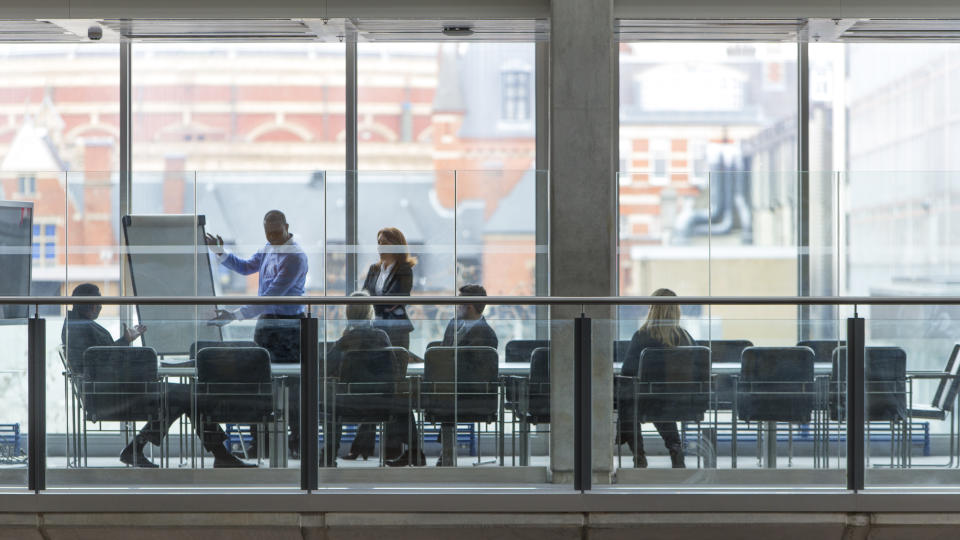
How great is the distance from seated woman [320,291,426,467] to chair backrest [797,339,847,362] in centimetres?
197

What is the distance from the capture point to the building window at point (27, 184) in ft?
24.4

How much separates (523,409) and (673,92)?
436 centimetres

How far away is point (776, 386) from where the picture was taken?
16.3ft

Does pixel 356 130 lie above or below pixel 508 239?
above

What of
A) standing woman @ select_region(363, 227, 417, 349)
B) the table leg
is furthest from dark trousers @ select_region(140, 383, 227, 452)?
the table leg

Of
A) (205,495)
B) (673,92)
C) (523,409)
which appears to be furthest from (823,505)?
(673,92)

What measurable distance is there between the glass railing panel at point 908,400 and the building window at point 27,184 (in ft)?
19.0

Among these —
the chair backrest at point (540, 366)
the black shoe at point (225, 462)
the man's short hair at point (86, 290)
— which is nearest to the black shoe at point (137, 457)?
the black shoe at point (225, 462)

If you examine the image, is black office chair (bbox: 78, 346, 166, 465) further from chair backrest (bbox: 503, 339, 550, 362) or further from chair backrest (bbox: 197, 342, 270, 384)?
chair backrest (bbox: 503, 339, 550, 362)

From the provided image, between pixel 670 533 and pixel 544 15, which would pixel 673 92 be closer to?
pixel 544 15

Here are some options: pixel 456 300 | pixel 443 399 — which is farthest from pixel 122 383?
pixel 456 300

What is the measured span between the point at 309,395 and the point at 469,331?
2.73ft

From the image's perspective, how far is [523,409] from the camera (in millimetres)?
4930

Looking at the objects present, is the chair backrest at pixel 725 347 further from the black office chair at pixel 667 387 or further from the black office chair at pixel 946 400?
the black office chair at pixel 946 400
